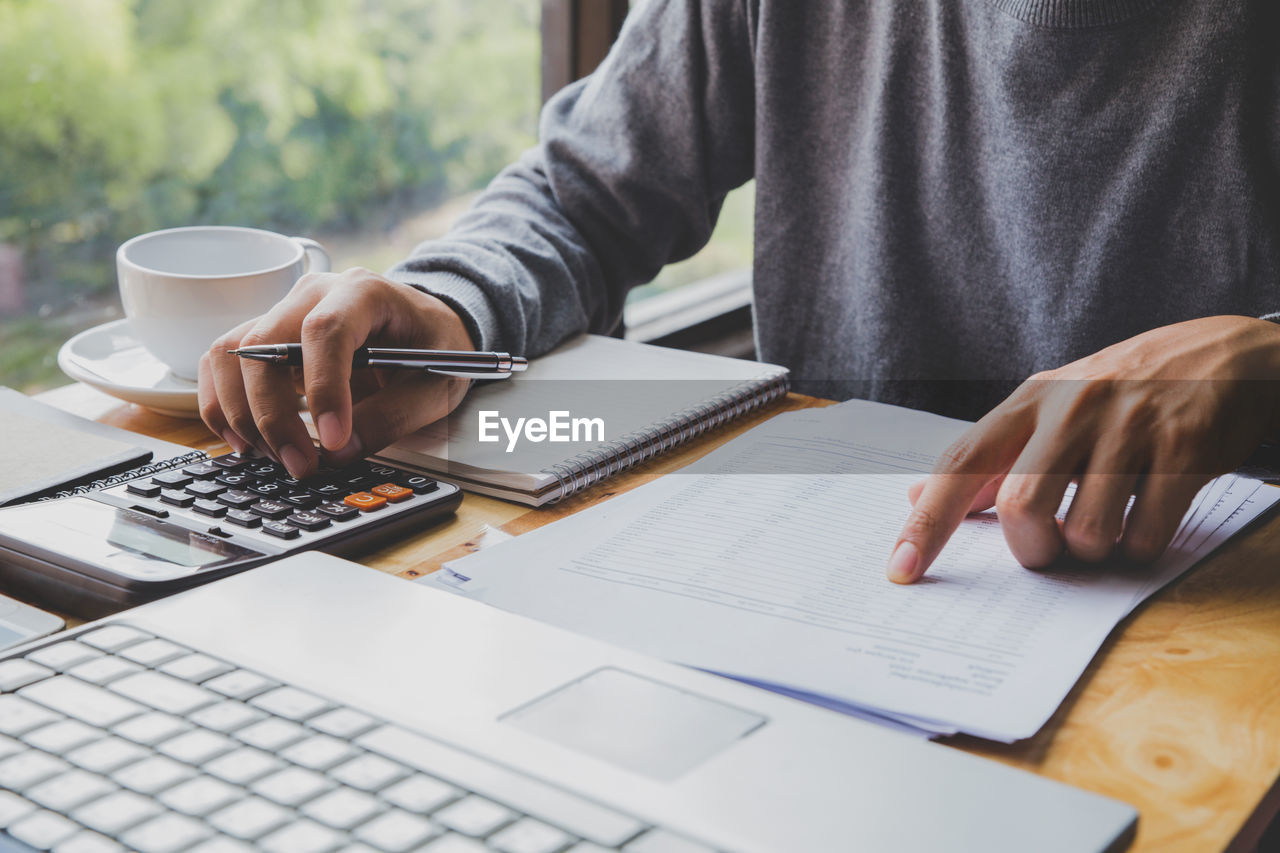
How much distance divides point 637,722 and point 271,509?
27 cm

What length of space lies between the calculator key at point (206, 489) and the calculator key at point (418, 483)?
0.30 ft

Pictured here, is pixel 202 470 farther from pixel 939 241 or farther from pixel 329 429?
pixel 939 241

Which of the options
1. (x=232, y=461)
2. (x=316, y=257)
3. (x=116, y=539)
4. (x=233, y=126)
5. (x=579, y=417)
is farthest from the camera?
(x=233, y=126)

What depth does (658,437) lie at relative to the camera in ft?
2.30

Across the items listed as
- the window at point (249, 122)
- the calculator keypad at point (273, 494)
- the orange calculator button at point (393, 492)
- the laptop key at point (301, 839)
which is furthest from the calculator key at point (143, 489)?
the window at point (249, 122)

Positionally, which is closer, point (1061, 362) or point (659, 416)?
point (659, 416)

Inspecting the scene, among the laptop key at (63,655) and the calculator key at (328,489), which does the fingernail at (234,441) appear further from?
the laptop key at (63,655)

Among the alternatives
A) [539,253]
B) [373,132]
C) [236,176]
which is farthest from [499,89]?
[539,253]

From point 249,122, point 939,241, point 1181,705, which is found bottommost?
point 1181,705

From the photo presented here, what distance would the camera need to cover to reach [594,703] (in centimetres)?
39

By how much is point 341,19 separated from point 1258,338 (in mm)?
1068

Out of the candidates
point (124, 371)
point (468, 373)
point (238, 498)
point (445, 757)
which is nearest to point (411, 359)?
point (468, 373)

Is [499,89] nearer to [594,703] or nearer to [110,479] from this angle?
[110,479]

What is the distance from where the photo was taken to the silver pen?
644 millimetres
